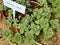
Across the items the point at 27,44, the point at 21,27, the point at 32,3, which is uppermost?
the point at 32,3

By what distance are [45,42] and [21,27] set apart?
232 mm

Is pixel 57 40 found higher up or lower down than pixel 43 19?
lower down

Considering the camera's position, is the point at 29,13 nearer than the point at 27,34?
No

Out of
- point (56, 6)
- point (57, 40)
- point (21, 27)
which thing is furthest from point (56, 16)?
point (21, 27)

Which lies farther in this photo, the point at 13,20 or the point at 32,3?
the point at 32,3

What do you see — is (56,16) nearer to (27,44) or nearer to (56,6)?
(56,6)

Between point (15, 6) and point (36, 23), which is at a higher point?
point (15, 6)

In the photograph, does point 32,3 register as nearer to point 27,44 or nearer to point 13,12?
point 13,12

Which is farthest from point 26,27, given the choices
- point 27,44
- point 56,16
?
point 56,16

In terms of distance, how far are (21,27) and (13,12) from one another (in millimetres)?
155

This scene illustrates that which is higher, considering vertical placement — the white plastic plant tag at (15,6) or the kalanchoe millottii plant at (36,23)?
the white plastic plant tag at (15,6)

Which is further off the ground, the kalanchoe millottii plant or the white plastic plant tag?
the white plastic plant tag

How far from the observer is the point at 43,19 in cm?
154

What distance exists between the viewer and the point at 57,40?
61.8 inches
